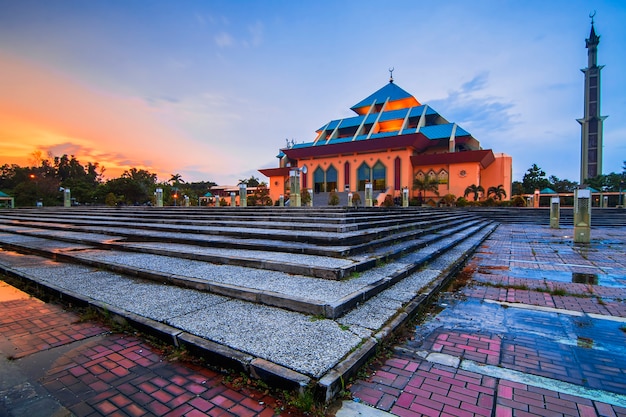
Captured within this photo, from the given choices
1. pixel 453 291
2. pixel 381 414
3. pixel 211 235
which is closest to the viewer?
pixel 381 414

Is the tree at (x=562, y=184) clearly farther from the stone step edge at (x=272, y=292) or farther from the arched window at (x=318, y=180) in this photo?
the stone step edge at (x=272, y=292)

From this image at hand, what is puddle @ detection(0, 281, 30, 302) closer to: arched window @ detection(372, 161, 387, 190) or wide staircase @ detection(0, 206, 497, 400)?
wide staircase @ detection(0, 206, 497, 400)

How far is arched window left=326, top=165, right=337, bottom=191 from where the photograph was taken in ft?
118

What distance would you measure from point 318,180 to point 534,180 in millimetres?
30312

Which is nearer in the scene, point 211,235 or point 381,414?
point 381,414

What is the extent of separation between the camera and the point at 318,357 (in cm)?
223

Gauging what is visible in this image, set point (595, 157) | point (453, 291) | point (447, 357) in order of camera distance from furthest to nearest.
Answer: point (595, 157), point (453, 291), point (447, 357)

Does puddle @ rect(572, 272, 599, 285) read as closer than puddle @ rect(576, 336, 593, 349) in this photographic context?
No

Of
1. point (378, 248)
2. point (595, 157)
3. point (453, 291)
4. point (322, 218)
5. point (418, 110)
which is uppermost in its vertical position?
point (418, 110)

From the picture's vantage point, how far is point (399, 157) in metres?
32.1

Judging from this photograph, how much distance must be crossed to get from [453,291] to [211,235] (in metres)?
5.13

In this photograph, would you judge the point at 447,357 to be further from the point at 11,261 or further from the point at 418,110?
the point at 418,110

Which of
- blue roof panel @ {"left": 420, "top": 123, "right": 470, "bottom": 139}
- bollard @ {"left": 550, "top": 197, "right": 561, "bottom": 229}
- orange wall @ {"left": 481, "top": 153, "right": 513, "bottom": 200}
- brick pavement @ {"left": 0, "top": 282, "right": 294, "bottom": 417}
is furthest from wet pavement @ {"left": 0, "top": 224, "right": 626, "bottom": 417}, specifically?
orange wall @ {"left": 481, "top": 153, "right": 513, "bottom": 200}

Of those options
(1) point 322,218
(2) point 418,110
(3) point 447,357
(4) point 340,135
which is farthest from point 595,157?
(3) point 447,357
